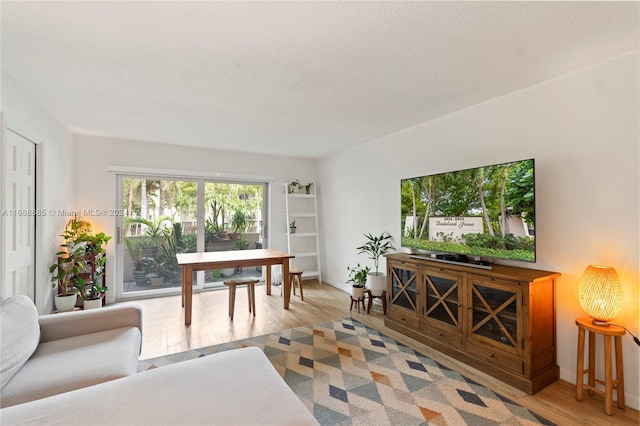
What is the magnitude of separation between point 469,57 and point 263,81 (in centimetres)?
154

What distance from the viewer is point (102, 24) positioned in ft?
5.40

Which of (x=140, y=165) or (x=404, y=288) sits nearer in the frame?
(x=404, y=288)

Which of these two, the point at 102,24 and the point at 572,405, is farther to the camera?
the point at 572,405

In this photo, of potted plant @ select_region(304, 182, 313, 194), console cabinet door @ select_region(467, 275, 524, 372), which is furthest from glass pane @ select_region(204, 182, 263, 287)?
console cabinet door @ select_region(467, 275, 524, 372)

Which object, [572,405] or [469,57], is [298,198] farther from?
[572,405]

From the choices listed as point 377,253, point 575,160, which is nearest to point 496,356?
point 575,160

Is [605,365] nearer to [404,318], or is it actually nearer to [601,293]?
[601,293]

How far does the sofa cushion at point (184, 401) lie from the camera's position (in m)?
1.08

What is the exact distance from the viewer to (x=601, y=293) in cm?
191

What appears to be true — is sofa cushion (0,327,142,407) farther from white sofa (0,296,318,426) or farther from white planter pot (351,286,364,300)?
white planter pot (351,286,364,300)

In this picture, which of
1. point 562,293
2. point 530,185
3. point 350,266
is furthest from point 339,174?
point 562,293

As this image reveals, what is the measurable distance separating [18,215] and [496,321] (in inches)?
161

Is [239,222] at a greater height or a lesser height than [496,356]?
greater

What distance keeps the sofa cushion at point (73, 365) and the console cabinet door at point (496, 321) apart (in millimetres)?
2479
